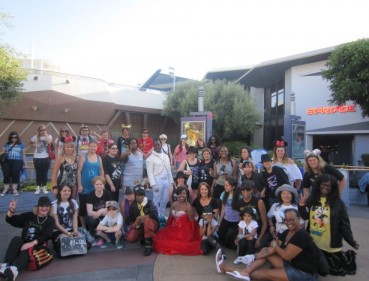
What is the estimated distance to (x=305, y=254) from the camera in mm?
3322

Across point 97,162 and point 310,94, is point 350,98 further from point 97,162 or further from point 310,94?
point 97,162

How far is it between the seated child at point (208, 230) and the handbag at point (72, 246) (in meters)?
1.78

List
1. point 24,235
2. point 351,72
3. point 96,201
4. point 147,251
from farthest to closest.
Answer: point 351,72 → point 96,201 → point 147,251 → point 24,235

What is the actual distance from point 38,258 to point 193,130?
22.0 ft

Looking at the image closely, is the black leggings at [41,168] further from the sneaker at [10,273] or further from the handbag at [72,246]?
the sneaker at [10,273]

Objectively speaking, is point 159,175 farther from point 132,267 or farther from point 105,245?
point 132,267

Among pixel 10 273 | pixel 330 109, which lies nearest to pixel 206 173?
pixel 10 273

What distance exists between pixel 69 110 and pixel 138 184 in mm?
14491

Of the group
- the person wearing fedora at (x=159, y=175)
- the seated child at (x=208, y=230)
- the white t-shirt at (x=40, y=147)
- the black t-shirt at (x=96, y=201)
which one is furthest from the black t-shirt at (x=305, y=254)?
the white t-shirt at (x=40, y=147)

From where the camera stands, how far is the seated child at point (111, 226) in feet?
15.8

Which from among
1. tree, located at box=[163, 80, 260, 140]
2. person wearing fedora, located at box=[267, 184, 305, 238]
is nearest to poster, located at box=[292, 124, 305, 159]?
tree, located at box=[163, 80, 260, 140]

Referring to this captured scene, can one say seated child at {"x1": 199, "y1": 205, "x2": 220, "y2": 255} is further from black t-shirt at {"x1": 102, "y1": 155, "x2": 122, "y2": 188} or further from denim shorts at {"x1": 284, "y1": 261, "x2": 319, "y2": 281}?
black t-shirt at {"x1": 102, "y1": 155, "x2": 122, "y2": 188}

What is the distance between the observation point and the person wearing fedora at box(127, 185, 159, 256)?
4691mm

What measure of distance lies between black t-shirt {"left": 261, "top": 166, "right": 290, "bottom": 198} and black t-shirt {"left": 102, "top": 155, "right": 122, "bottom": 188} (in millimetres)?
2677
